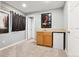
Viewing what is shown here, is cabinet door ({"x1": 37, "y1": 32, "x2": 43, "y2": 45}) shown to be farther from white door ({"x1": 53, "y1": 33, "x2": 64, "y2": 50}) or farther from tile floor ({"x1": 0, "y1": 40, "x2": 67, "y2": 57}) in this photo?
tile floor ({"x1": 0, "y1": 40, "x2": 67, "y2": 57})

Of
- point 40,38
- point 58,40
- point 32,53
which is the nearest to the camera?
point 32,53

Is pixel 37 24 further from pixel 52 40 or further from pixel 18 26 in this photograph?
pixel 52 40

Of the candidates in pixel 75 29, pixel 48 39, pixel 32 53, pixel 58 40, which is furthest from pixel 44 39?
pixel 75 29

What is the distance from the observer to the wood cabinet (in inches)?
226

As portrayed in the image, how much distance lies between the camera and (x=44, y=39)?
19.9 ft

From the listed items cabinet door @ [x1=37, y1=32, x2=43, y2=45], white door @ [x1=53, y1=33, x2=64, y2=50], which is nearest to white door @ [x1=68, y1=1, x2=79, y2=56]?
white door @ [x1=53, y1=33, x2=64, y2=50]

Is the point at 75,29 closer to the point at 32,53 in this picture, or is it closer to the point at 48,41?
the point at 32,53

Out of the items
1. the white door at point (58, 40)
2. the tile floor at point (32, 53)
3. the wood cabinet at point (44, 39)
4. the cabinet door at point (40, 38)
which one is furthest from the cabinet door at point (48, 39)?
the tile floor at point (32, 53)

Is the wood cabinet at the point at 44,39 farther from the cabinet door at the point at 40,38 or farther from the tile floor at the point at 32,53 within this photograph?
the tile floor at the point at 32,53

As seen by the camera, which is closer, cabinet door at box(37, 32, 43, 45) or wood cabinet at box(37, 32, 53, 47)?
wood cabinet at box(37, 32, 53, 47)

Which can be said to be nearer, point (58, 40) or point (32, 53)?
point (32, 53)

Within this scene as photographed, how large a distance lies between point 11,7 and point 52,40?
9.14 feet

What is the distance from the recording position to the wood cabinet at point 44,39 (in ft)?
18.8

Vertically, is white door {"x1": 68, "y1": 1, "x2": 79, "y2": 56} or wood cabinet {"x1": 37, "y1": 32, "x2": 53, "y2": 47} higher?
white door {"x1": 68, "y1": 1, "x2": 79, "y2": 56}
